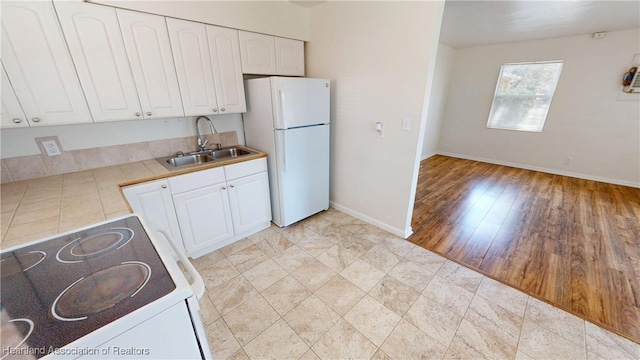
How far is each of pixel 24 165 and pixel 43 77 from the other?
73 cm

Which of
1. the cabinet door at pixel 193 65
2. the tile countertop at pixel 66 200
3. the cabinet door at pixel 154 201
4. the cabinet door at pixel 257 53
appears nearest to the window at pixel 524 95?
the cabinet door at pixel 257 53

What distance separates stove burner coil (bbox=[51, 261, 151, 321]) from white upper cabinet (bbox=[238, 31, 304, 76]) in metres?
2.02

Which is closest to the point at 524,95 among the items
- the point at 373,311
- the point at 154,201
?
the point at 373,311

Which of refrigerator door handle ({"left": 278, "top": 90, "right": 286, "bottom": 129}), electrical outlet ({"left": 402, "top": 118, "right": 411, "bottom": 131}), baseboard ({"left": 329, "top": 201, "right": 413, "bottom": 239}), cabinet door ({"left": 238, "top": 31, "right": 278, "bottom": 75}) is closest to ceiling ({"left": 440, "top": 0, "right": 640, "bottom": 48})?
electrical outlet ({"left": 402, "top": 118, "right": 411, "bottom": 131})

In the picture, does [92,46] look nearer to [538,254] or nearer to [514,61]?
[538,254]

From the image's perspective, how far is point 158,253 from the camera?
2.84 ft

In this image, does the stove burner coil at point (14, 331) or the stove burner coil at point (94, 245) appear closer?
the stove burner coil at point (14, 331)

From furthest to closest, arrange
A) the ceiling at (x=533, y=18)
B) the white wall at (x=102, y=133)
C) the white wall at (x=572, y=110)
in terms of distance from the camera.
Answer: the white wall at (x=572, y=110), the ceiling at (x=533, y=18), the white wall at (x=102, y=133)

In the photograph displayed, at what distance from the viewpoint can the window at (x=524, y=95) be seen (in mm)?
4117

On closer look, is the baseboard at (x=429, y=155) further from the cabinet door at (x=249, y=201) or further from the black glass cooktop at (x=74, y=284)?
the black glass cooktop at (x=74, y=284)

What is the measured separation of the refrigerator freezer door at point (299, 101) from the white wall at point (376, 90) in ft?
0.92

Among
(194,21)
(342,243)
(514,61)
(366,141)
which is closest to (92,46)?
(194,21)

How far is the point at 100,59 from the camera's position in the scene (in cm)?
164

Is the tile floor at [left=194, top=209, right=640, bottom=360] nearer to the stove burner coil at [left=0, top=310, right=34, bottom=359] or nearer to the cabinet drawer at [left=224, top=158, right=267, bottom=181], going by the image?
the cabinet drawer at [left=224, top=158, right=267, bottom=181]
